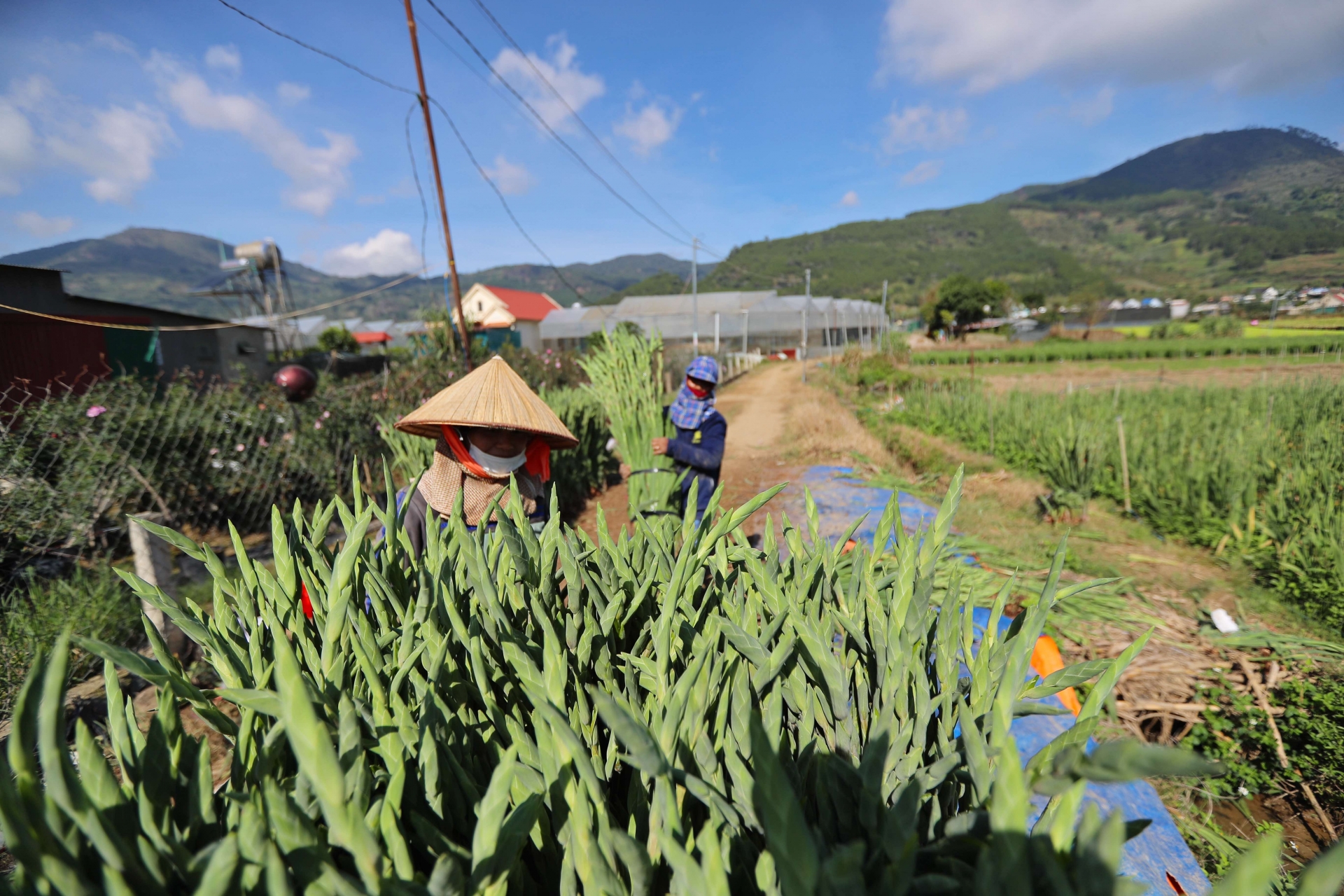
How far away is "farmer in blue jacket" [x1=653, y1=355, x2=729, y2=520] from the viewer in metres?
2.96

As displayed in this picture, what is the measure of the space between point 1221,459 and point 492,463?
5.78m

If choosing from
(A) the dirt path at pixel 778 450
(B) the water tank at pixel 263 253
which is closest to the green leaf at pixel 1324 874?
(A) the dirt path at pixel 778 450

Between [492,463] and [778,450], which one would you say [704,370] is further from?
[778,450]

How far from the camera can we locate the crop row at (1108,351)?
704 inches

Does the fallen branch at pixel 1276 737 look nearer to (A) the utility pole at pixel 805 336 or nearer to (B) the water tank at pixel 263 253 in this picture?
(A) the utility pole at pixel 805 336

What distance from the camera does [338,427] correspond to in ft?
16.5

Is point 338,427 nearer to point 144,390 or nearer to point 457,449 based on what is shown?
point 144,390

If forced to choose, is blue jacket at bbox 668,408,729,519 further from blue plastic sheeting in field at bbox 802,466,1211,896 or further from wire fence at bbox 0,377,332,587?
wire fence at bbox 0,377,332,587

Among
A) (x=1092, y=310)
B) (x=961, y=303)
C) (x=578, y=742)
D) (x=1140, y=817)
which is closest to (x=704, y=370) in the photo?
(x=1140, y=817)

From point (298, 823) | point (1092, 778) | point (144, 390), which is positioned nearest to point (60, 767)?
point (298, 823)

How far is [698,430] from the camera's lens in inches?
125

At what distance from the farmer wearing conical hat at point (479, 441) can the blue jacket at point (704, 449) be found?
94 cm

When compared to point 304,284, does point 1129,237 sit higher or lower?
lower

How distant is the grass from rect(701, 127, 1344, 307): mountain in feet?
28.8
